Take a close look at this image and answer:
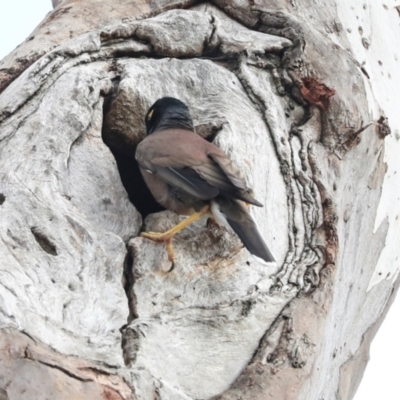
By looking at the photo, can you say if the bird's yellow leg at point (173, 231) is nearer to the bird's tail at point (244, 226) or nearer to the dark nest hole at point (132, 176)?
the bird's tail at point (244, 226)

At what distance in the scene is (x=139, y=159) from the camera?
3.49 m

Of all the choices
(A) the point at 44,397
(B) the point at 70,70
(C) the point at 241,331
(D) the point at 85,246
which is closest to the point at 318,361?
(C) the point at 241,331

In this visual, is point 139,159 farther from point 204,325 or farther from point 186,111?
point 204,325

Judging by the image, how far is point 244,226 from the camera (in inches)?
121

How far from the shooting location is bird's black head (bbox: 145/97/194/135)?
3.40 m

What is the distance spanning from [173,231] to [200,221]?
0.61ft

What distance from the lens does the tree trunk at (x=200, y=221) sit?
2.63 metres

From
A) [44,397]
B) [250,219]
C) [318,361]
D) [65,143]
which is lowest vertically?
[318,361]

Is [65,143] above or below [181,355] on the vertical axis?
above

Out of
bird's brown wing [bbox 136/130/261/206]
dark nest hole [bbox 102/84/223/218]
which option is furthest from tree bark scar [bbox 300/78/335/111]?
bird's brown wing [bbox 136/130/261/206]

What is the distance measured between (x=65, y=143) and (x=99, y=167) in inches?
6.5

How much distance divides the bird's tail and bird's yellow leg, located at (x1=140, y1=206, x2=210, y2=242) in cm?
8

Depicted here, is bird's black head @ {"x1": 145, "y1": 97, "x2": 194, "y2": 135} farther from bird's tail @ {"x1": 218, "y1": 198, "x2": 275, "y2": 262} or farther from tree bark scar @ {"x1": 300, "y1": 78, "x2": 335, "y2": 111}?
tree bark scar @ {"x1": 300, "y1": 78, "x2": 335, "y2": 111}

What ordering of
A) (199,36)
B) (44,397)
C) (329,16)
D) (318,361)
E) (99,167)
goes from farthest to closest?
1. (329,16)
2. (199,36)
3. (99,167)
4. (318,361)
5. (44,397)
